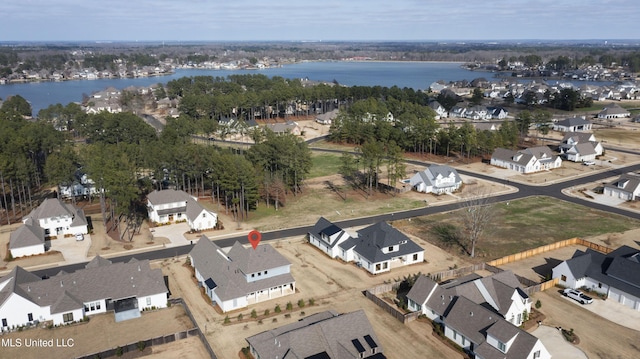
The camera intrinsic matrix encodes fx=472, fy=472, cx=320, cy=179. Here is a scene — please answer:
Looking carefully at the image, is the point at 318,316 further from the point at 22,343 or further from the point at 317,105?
the point at 317,105

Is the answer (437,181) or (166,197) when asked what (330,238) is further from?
(437,181)

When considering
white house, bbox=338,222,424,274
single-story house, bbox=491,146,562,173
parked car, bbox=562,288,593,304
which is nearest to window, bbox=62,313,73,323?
white house, bbox=338,222,424,274

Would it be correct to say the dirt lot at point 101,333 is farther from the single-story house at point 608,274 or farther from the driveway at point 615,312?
the single-story house at point 608,274

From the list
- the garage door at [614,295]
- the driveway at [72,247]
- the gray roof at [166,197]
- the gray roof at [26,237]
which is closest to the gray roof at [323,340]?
the garage door at [614,295]

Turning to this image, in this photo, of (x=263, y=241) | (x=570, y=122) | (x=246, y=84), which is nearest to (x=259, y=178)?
(x=263, y=241)

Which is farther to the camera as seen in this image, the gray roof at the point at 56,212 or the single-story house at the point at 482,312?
the gray roof at the point at 56,212

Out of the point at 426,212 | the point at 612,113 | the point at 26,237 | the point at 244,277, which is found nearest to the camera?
the point at 244,277

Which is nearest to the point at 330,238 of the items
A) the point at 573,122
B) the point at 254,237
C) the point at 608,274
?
the point at 254,237

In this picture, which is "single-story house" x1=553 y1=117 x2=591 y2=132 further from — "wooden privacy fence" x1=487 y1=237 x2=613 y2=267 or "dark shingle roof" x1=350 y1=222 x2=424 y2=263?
"dark shingle roof" x1=350 y1=222 x2=424 y2=263
